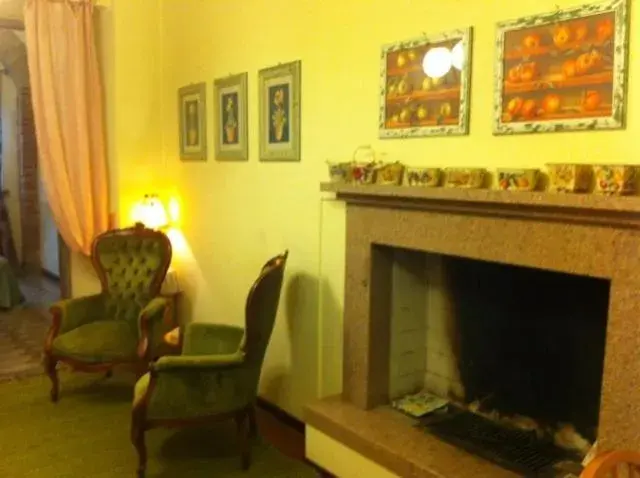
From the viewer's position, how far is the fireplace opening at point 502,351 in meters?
2.38

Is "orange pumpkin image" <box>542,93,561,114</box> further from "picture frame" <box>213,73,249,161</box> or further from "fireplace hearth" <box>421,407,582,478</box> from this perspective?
"picture frame" <box>213,73,249,161</box>

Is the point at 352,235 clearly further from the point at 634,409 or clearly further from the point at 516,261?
the point at 634,409

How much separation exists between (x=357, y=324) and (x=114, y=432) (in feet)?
5.15

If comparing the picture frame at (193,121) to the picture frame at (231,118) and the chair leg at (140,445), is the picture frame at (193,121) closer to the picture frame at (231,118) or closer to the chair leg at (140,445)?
the picture frame at (231,118)

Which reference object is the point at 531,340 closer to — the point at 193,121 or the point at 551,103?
the point at 551,103

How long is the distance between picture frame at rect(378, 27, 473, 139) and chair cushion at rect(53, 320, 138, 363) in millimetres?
2058

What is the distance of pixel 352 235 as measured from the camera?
9.79 ft

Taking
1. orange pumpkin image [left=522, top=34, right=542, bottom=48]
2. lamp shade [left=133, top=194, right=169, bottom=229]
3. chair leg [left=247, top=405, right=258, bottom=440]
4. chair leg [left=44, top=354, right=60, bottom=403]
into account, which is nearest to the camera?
orange pumpkin image [left=522, top=34, right=542, bottom=48]

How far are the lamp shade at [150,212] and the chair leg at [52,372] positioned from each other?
3.83 ft

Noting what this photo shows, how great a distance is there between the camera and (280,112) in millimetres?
3562

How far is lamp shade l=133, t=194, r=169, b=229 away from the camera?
183 inches

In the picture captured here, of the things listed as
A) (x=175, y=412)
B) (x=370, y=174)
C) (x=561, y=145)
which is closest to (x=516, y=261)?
(x=561, y=145)

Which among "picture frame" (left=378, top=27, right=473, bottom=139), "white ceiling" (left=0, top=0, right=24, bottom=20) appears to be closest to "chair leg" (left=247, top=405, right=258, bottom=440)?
"picture frame" (left=378, top=27, right=473, bottom=139)

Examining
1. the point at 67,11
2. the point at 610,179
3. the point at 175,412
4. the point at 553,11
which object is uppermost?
the point at 67,11
